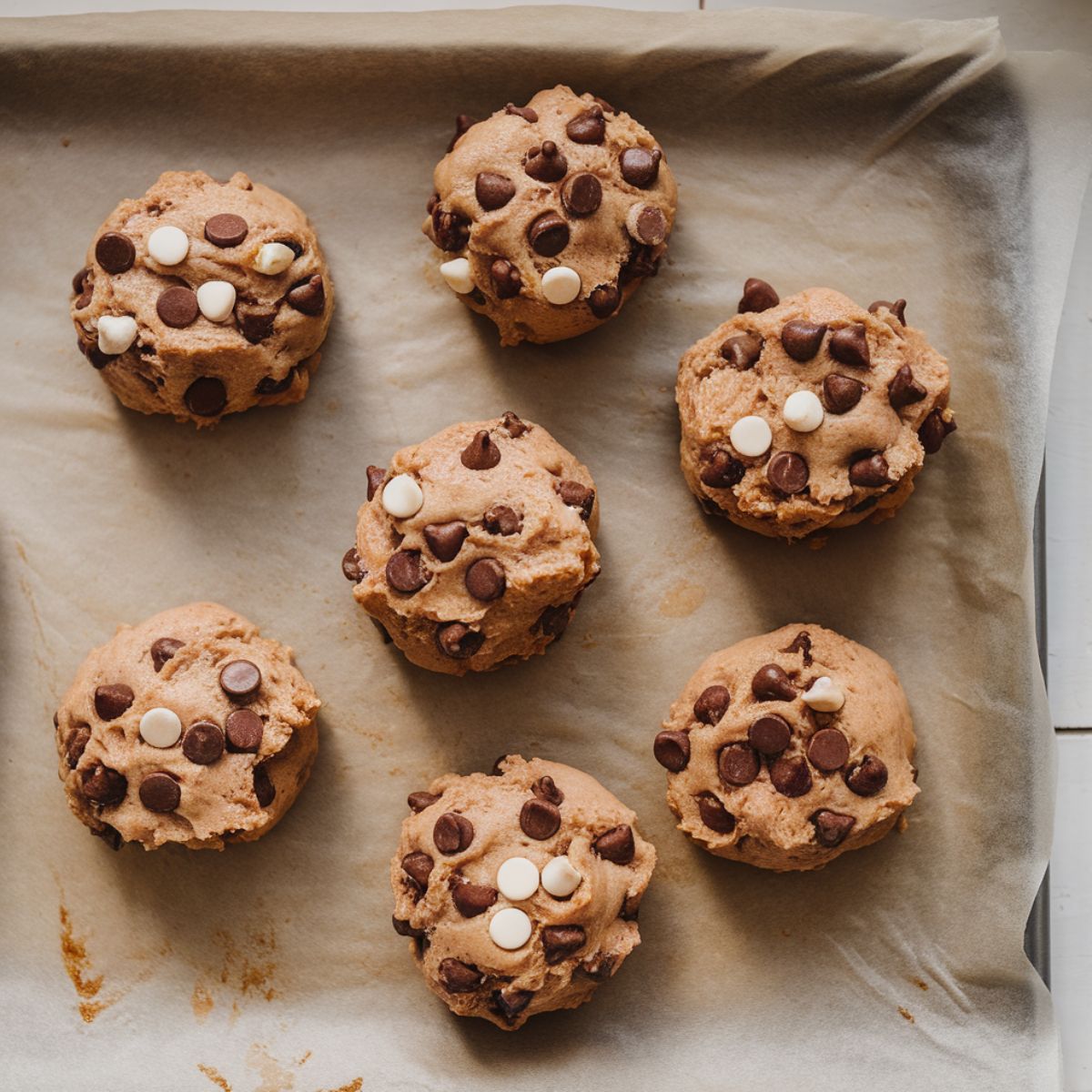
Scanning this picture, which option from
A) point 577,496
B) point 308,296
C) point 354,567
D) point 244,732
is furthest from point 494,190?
point 244,732

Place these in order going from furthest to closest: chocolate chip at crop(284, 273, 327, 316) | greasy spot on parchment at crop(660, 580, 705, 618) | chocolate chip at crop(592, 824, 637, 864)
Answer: greasy spot on parchment at crop(660, 580, 705, 618), chocolate chip at crop(284, 273, 327, 316), chocolate chip at crop(592, 824, 637, 864)

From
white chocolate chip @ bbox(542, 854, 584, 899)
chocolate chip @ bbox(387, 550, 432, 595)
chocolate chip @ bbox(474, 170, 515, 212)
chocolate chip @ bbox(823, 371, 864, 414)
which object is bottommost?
white chocolate chip @ bbox(542, 854, 584, 899)

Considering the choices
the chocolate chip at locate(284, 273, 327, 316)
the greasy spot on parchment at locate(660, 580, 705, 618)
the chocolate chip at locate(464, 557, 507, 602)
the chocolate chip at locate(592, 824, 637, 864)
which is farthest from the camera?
the greasy spot on parchment at locate(660, 580, 705, 618)

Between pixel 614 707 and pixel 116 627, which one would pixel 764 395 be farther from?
pixel 116 627

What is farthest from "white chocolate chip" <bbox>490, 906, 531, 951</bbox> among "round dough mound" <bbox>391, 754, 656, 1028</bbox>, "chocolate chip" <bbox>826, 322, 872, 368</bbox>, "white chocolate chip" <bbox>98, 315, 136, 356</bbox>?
"white chocolate chip" <bbox>98, 315, 136, 356</bbox>

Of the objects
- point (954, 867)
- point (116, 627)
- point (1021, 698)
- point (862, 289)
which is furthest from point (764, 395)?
point (116, 627)

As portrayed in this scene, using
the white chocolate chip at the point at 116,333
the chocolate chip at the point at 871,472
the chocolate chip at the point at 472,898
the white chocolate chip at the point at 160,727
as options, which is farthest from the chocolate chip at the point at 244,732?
the chocolate chip at the point at 871,472

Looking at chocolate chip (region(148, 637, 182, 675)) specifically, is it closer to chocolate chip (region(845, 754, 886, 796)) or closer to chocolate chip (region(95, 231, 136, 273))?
chocolate chip (region(95, 231, 136, 273))
